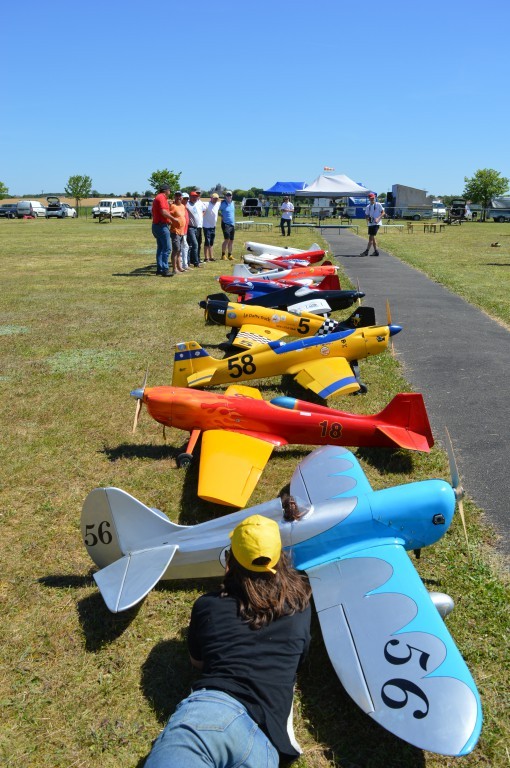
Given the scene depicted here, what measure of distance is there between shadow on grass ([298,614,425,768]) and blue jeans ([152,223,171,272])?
14.6 m

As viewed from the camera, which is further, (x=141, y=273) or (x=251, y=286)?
(x=141, y=273)

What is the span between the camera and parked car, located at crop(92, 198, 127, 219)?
191 feet

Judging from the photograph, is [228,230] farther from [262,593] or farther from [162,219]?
[262,593]

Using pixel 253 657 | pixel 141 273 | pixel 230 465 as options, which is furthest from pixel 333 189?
pixel 253 657

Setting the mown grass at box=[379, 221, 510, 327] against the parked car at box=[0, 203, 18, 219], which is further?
the parked car at box=[0, 203, 18, 219]

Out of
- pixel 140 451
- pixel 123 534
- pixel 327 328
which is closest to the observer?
pixel 123 534

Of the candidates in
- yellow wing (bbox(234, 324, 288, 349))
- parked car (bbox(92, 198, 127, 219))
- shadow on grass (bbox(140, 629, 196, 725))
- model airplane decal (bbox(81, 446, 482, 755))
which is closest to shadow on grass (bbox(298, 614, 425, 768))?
model airplane decal (bbox(81, 446, 482, 755))

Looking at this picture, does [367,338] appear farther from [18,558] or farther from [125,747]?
[125,747]

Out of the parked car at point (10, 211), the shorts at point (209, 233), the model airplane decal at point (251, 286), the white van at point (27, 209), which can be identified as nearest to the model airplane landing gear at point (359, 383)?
A: the model airplane decal at point (251, 286)

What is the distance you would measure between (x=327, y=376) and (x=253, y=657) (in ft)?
18.7

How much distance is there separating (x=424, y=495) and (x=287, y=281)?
11179mm

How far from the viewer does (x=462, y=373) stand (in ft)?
31.6

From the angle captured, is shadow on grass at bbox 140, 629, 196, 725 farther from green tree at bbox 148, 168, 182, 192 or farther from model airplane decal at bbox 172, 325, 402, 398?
green tree at bbox 148, 168, 182, 192

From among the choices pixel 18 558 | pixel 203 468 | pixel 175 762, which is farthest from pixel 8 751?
pixel 203 468
